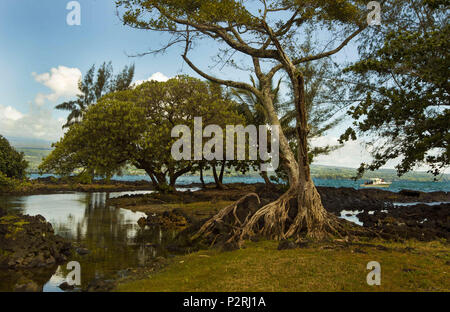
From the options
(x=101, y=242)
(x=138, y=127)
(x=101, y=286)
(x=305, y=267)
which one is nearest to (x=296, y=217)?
(x=305, y=267)

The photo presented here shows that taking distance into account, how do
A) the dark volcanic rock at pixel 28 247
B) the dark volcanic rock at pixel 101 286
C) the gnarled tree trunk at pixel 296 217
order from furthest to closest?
the gnarled tree trunk at pixel 296 217, the dark volcanic rock at pixel 28 247, the dark volcanic rock at pixel 101 286

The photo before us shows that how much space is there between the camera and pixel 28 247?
8445mm

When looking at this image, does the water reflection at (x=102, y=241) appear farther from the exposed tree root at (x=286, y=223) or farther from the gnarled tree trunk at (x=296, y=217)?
the gnarled tree trunk at (x=296, y=217)

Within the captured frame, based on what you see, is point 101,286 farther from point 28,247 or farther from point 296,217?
point 296,217

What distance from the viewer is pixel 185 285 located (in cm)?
589

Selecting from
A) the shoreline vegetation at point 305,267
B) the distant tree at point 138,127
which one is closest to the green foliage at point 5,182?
the shoreline vegetation at point 305,267

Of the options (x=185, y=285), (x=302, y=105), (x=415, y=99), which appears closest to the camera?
(x=185, y=285)

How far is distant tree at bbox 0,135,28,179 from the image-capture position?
27.7m

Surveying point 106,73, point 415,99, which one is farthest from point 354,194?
point 106,73

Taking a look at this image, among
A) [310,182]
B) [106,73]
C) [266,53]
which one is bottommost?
[310,182]

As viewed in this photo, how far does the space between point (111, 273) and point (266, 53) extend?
288 inches

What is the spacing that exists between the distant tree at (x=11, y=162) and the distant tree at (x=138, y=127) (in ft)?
29.1

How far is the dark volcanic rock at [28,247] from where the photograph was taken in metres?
7.99
